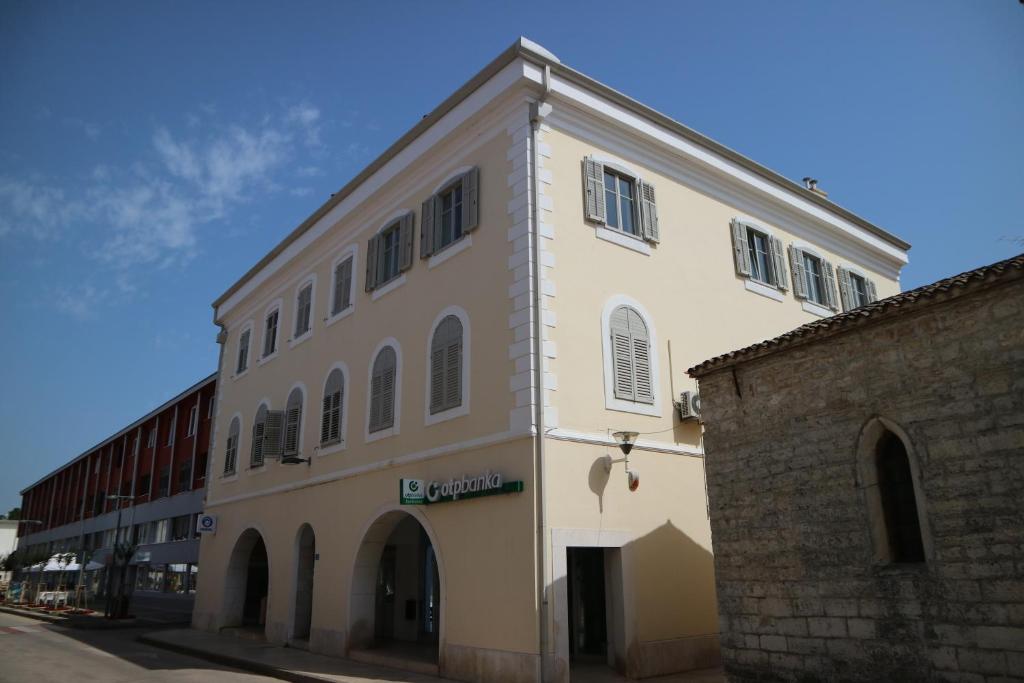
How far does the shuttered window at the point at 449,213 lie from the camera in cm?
1393

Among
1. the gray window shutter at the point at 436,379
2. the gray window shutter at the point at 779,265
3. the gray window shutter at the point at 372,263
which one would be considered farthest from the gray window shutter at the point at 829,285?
the gray window shutter at the point at 372,263

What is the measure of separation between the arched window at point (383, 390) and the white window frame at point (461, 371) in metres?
1.32

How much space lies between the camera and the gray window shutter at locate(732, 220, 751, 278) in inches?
632

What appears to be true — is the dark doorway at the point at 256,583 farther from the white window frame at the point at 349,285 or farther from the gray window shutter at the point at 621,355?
the gray window shutter at the point at 621,355

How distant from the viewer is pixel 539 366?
1169 centimetres

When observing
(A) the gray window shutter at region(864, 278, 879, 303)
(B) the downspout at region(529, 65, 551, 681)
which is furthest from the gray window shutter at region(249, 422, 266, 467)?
(A) the gray window shutter at region(864, 278, 879, 303)

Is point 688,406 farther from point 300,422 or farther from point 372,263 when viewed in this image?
point 300,422

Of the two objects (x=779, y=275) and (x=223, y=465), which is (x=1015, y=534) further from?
(x=223, y=465)

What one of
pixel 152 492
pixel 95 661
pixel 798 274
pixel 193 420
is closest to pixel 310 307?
pixel 95 661

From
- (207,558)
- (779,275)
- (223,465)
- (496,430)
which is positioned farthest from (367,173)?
(207,558)

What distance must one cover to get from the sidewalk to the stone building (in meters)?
2.43

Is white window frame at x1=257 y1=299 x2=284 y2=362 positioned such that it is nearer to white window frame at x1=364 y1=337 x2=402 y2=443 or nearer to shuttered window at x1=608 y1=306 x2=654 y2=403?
white window frame at x1=364 y1=337 x2=402 y2=443

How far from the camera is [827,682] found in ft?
28.2

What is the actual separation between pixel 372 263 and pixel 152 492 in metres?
24.9
